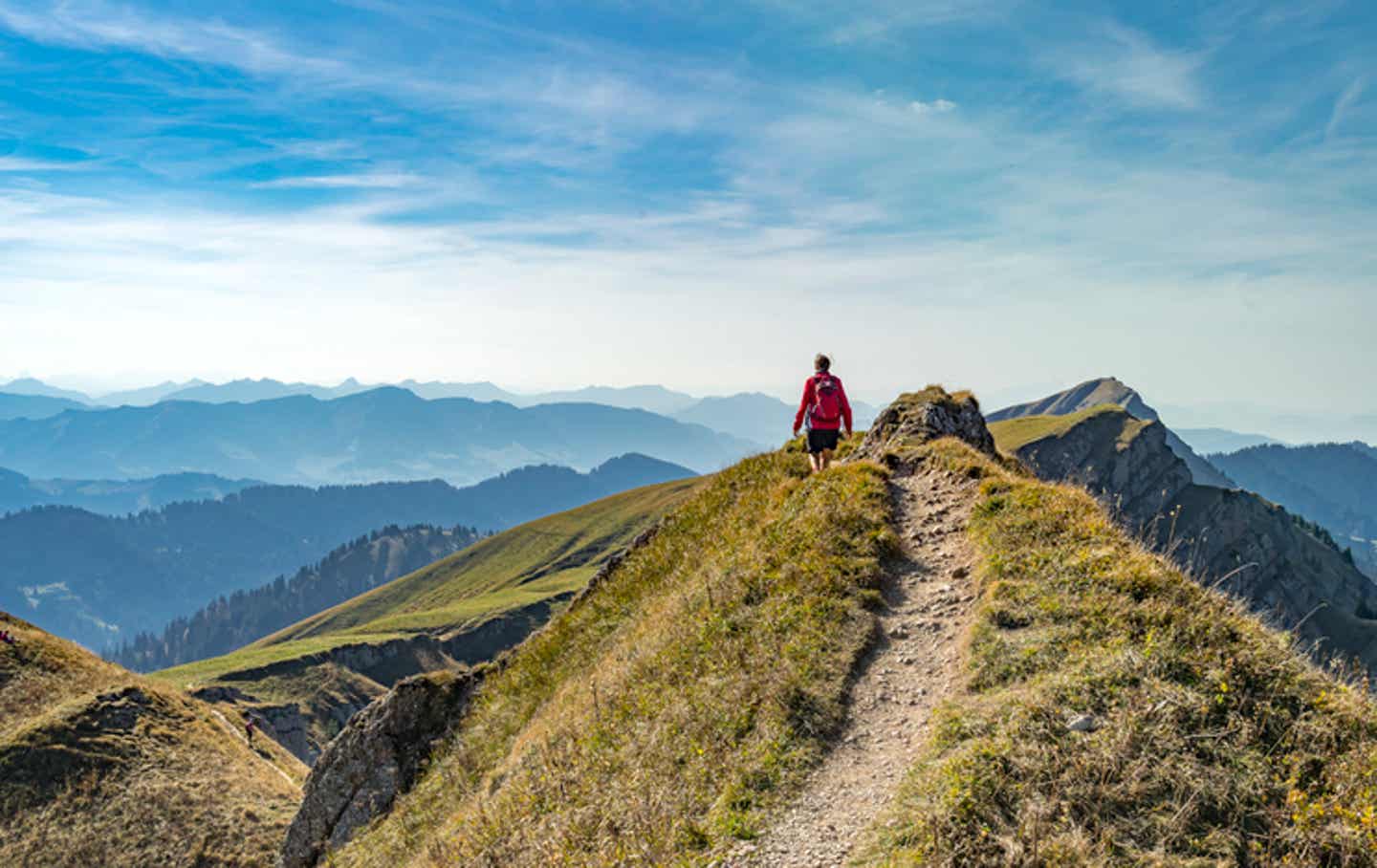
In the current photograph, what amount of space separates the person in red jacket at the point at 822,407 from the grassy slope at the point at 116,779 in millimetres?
29032

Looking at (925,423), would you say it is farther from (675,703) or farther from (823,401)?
(675,703)

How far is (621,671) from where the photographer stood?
15258 millimetres

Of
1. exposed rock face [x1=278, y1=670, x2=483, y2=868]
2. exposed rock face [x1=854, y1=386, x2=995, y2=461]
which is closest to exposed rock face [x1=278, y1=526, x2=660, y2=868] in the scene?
exposed rock face [x1=278, y1=670, x2=483, y2=868]

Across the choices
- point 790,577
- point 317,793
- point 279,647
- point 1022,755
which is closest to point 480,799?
point 790,577

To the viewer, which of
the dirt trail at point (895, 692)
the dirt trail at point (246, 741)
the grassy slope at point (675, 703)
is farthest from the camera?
the dirt trail at point (246, 741)

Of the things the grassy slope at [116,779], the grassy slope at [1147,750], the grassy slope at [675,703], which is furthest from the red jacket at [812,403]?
the grassy slope at [116,779]

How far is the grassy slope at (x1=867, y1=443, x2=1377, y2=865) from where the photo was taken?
725 centimetres

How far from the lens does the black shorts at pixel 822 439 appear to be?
2083cm

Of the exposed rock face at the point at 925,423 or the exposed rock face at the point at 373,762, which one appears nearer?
the exposed rock face at the point at 373,762

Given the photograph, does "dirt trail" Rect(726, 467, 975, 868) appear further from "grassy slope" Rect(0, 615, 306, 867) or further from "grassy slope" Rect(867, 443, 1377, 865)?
"grassy slope" Rect(0, 615, 306, 867)

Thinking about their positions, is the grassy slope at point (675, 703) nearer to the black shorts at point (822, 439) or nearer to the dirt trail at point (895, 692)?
the dirt trail at point (895, 692)

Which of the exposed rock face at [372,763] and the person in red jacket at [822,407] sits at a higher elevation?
the person in red jacket at [822,407]

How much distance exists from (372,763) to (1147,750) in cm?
2001

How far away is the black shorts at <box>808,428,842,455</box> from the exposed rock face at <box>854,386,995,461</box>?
1.24 metres
